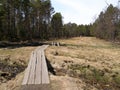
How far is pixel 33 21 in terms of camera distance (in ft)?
248

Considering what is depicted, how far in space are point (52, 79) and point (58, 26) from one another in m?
83.2

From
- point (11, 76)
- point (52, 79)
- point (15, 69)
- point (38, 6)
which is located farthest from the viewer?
point (38, 6)

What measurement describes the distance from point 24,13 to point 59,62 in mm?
48914

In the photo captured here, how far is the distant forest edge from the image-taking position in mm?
55594

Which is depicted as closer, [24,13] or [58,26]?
[24,13]

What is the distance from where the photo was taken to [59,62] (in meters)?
21.3

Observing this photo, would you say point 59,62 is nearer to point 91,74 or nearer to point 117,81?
point 91,74

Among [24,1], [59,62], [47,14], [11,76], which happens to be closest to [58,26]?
[47,14]

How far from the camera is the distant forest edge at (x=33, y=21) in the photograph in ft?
182

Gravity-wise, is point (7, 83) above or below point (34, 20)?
below

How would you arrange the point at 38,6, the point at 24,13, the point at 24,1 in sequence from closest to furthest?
the point at 24,1 < the point at 24,13 < the point at 38,6

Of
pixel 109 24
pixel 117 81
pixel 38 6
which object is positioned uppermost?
pixel 38 6

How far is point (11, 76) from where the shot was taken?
15609 mm

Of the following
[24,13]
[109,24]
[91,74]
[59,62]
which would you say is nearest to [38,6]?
[24,13]
